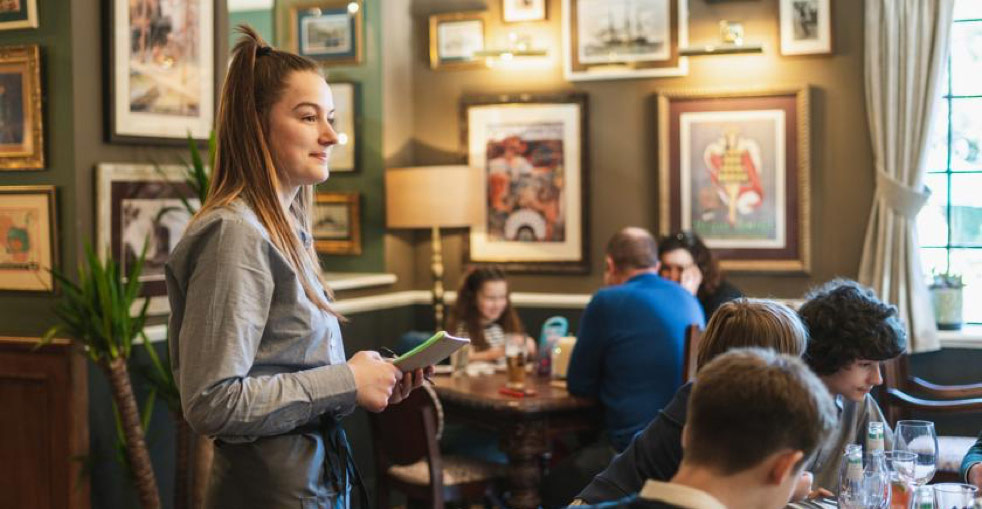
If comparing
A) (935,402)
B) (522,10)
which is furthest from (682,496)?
(522,10)

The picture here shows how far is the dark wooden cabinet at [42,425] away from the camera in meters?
4.09

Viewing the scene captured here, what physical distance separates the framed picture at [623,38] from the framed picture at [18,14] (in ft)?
9.15

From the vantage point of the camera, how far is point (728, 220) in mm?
5719

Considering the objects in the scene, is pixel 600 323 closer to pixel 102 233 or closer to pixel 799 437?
pixel 102 233

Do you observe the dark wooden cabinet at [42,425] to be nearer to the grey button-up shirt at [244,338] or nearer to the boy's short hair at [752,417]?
the grey button-up shirt at [244,338]

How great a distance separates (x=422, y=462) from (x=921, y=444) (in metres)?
2.54

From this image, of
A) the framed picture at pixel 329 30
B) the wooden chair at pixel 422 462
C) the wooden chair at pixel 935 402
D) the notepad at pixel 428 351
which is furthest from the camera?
the framed picture at pixel 329 30

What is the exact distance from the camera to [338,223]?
20.4 feet

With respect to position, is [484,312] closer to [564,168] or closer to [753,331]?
[564,168]

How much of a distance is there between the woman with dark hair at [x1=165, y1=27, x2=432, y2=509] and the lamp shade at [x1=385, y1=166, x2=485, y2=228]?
12.1 ft

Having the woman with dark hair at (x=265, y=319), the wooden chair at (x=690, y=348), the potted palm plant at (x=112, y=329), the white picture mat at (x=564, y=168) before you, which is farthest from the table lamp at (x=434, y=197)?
the woman with dark hair at (x=265, y=319)

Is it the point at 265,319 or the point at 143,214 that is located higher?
the point at 143,214

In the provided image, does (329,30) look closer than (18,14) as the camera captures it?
No

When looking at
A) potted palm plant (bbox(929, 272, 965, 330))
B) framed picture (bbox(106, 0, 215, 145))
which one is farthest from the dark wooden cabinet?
potted palm plant (bbox(929, 272, 965, 330))
